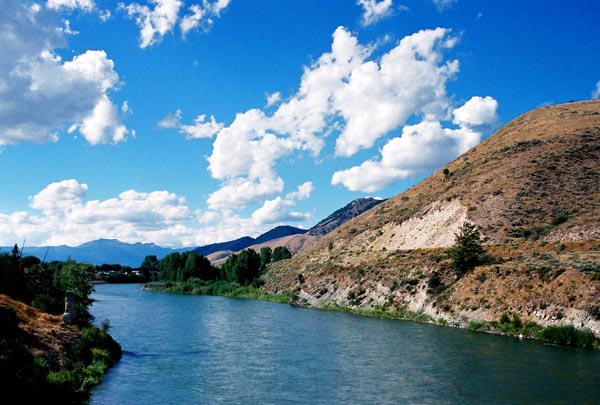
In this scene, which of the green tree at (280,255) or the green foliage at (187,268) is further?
the green tree at (280,255)

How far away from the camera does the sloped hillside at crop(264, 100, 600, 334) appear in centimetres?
5403

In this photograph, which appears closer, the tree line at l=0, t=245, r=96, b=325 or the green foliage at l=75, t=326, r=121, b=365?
the green foliage at l=75, t=326, r=121, b=365

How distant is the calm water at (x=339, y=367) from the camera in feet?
90.9

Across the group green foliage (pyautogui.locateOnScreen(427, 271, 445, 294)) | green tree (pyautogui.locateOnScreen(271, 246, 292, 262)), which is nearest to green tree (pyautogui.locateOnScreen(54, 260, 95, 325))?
Result: green foliage (pyautogui.locateOnScreen(427, 271, 445, 294))

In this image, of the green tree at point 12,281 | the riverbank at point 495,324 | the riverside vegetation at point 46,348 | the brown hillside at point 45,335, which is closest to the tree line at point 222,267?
the riverbank at point 495,324

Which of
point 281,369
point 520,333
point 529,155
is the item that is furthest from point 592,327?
point 529,155

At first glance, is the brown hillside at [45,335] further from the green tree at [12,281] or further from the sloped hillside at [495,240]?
the sloped hillside at [495,240]

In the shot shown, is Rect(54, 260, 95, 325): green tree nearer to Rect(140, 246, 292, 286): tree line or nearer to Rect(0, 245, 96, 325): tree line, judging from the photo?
Rect(0, 245, 96, 325): tree line

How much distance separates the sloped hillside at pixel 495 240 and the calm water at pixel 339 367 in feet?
26.3

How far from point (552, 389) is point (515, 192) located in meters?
65.1

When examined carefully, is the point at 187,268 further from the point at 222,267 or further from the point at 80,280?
the point at 80,280

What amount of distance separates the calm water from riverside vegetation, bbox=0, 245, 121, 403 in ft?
4.56

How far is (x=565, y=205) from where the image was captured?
266ft

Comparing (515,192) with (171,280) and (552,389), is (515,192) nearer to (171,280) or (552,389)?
(552,389)
